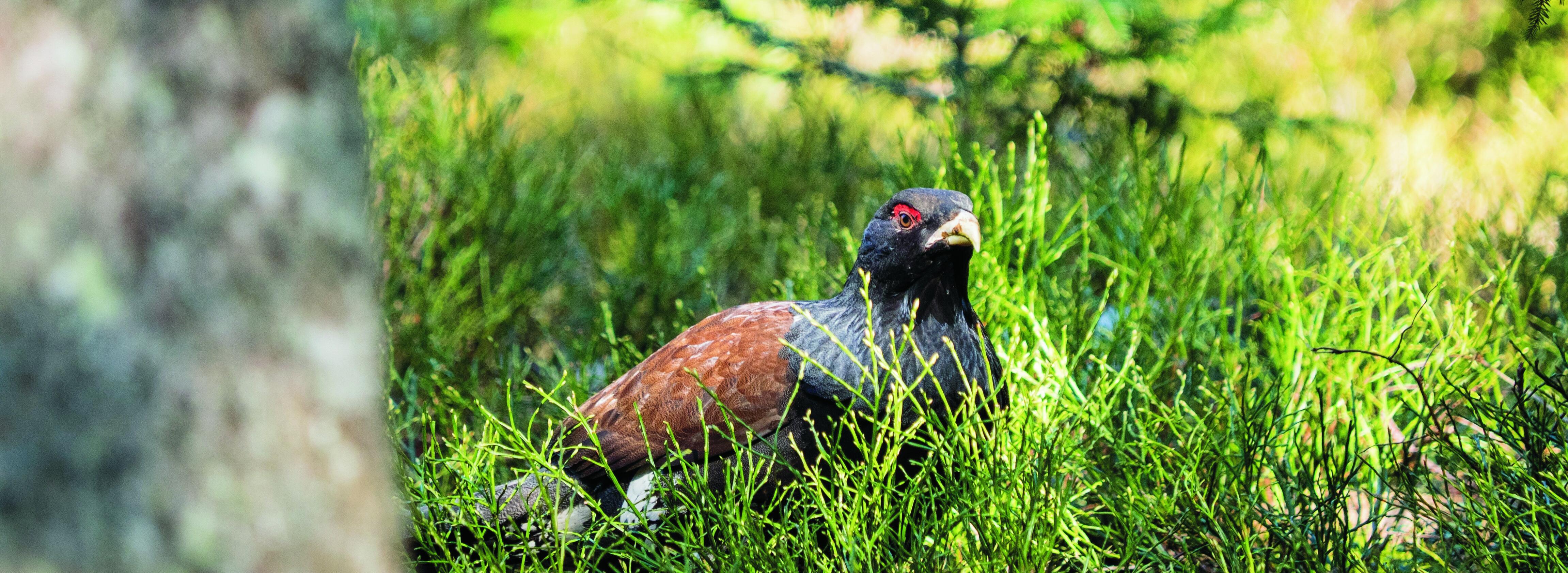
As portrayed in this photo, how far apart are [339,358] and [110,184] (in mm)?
311

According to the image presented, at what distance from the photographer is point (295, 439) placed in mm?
1242

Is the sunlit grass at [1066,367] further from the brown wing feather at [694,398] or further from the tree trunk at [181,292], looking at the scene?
the tree trunk at [181,292]

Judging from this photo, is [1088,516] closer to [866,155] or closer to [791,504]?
[791,504]

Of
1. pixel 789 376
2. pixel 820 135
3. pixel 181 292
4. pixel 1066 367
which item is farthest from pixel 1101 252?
pixel 181 292

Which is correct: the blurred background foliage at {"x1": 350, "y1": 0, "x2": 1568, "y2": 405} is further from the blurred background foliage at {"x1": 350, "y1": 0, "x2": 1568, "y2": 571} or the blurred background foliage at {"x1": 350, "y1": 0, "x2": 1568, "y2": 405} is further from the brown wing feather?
the brown wing feather

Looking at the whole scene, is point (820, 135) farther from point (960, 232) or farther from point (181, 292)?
point (181, 292)

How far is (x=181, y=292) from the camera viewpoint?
3.86 feet

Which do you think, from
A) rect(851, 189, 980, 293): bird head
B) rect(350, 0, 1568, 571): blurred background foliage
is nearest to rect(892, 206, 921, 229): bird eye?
rect(851, 189, 980, 293): bird head

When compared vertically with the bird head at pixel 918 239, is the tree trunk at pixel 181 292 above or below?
above

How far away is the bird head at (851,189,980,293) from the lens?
2170 mm

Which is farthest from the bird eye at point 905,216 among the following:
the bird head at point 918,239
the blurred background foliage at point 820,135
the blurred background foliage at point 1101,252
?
the blurred background foliage at point 820,135

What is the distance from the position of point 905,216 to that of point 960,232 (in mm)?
149

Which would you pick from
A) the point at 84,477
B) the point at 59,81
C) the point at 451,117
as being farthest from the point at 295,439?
the point at 451,117

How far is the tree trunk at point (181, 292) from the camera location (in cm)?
112
